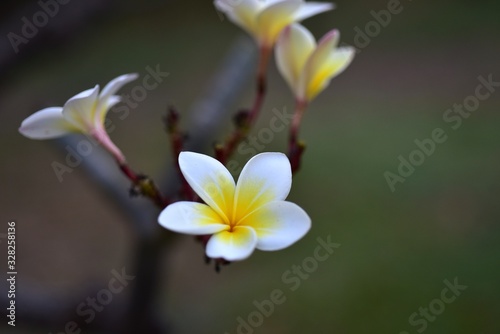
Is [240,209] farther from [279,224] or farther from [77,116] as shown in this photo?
[77,116]

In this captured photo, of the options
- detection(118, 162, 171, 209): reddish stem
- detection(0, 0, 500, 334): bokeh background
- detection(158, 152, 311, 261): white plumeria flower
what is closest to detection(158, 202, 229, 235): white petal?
detection(158, 152, 311, 261): white plumeria flower

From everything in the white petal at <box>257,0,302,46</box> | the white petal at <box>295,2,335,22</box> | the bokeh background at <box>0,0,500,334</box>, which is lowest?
the bokeh background at <box>0,0,500,334</box>

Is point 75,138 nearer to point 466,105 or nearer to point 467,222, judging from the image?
point 467,222

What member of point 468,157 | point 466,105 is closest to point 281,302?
point 468,157

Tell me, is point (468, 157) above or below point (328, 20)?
below

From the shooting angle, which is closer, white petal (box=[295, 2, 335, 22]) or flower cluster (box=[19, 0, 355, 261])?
flower cluster (box=[19, 0, 355, 261])

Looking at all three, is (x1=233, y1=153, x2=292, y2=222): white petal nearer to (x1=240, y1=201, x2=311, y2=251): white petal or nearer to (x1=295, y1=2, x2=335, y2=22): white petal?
(x1=240, y1=201, x2=311, y2=251): white petal
